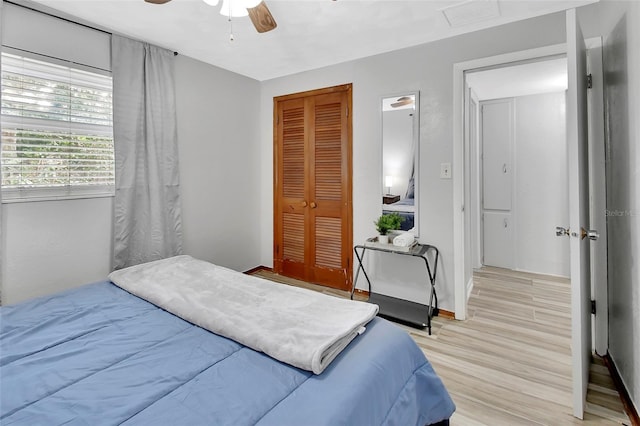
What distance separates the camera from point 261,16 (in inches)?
77.6

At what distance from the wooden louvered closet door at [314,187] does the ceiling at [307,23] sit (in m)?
0.61

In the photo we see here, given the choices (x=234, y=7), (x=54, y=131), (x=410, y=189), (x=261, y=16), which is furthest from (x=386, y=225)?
(x=54, y=131)

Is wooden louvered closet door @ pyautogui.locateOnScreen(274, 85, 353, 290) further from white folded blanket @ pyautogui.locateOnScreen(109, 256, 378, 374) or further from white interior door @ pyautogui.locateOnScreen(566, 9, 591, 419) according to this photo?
white interior door @ pyautogui.locateOnScreen(566, 9, 591, 419)

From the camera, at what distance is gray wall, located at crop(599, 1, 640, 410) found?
158 cm

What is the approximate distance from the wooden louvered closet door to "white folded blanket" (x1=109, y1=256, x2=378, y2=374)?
1688 mm

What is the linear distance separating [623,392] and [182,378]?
2346mm

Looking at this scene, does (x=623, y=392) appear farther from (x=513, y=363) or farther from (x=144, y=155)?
(x=144, y=155)

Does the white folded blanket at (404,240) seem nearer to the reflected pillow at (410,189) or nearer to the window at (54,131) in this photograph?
the reflected pillow at (410,189)

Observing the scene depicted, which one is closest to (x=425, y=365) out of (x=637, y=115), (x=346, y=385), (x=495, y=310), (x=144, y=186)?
(x=346, y=385)

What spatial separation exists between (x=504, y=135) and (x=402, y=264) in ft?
8.70

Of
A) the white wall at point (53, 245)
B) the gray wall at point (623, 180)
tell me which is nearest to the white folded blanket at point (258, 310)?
the white wall at point (53, 245)

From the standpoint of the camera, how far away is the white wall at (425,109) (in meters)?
2.54

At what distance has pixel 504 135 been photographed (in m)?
4.32

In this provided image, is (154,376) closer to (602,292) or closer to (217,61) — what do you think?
(602,292)
